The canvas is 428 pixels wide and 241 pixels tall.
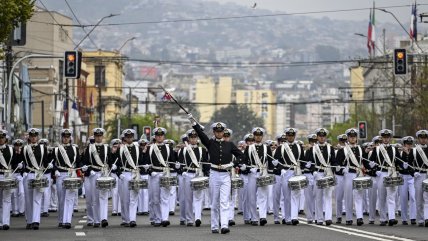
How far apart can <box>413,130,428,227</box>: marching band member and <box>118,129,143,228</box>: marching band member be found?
20.7ft

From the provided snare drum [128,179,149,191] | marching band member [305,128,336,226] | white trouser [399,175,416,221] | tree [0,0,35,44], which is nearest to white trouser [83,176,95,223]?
snare drum [128,179,149,191]

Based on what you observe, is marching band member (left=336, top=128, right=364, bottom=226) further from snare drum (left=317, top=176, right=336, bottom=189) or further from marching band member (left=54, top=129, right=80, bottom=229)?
marching band member (left=54, top=129, right=80, bottom=229)

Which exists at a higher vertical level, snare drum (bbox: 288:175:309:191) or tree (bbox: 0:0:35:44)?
tree (bbox: 0:0:35:44)

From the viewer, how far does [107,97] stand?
461 ft

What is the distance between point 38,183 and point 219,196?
14.7ft

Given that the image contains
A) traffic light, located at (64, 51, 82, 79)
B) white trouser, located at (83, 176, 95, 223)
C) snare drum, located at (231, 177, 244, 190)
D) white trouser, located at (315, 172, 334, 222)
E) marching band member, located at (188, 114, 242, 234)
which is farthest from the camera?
traffic light, located at (64, 51, 82, 79)

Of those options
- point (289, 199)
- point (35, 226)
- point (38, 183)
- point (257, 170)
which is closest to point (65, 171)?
point (38, 183)

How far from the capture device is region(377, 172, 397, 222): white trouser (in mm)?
30964

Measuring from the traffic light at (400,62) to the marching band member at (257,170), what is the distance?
18.0 meters

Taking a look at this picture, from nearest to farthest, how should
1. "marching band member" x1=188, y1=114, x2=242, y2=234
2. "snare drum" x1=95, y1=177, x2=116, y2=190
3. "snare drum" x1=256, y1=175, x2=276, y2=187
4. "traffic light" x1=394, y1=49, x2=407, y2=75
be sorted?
"marching band member" x1=188, y1=114, x2=242, y2=234 < "snare drum" x1=95, y1=177, x2=116, y2=190 < "snare drum" x1=256, y1=175, x2=276, y2=187 < "traffic light" x1=394, y1=49, x2=407, y2=75

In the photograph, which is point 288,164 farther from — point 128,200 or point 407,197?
point 128,200

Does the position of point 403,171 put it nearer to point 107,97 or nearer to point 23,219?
point 23,219

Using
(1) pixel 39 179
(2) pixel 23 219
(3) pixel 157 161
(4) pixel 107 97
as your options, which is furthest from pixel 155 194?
(4) pixel 107 97

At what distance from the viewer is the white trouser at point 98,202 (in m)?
29.9
